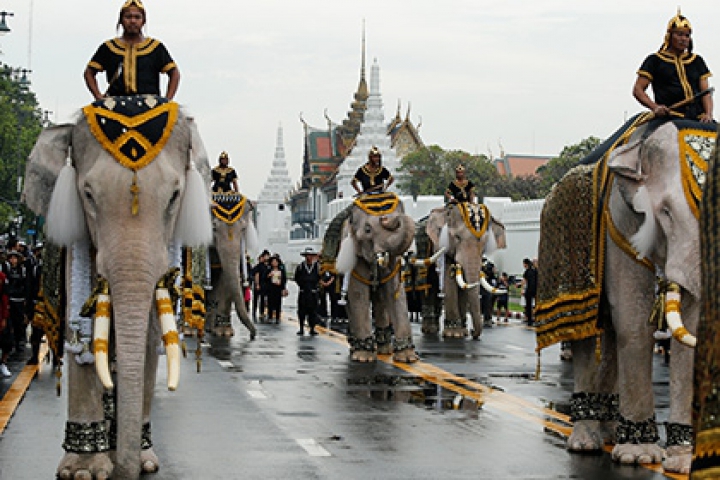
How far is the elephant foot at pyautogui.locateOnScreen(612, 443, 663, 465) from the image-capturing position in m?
10.2

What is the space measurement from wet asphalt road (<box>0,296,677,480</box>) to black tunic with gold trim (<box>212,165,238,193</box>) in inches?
190

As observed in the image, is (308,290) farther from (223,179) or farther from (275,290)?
(275,290)

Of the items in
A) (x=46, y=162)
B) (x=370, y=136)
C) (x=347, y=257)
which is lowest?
(x=347, y=257)

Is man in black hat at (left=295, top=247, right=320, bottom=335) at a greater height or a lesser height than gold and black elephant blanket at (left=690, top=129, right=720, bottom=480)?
lesser

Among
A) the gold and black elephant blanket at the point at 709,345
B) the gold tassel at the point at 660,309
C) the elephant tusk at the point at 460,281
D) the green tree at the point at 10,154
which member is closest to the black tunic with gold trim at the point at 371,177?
the elephant tusk at the point at 460,281

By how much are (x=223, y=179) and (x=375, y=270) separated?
18.6ft

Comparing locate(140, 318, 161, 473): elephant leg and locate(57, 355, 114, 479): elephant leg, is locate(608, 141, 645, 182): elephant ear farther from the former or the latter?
locate(57, 355, 114, 479): elephant leg

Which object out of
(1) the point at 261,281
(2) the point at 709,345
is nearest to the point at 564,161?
(1) the point at 261,281

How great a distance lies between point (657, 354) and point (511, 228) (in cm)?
2793

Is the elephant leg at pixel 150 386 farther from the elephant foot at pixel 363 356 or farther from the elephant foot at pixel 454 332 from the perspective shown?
the elephant foot at pixel 454 332

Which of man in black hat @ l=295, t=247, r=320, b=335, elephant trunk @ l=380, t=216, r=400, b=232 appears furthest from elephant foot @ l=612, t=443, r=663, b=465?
man in black hat @ l=295, t=247, r=320, b=335

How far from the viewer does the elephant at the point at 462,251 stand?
2483cm

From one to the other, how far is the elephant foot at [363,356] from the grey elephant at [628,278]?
7981 millimetres

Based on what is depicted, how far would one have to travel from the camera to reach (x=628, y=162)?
10000 millimetres
